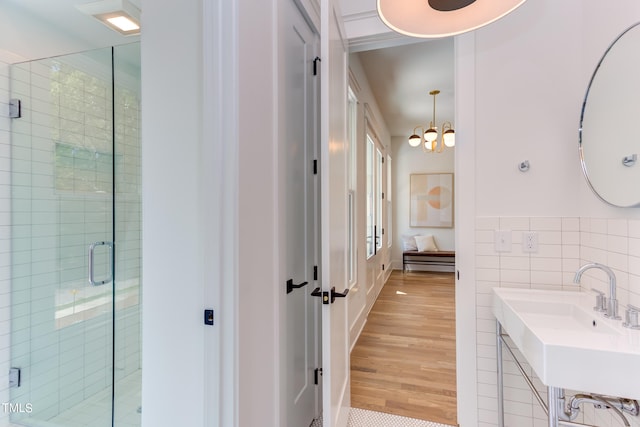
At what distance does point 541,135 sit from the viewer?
169 cm

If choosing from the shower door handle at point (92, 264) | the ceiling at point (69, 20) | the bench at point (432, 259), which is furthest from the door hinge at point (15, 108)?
the bench at point (432, 259)

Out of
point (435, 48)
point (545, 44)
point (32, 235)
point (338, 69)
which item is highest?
point (435, 48)

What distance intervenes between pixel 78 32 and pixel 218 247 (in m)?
2.21

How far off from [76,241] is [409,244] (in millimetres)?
5790

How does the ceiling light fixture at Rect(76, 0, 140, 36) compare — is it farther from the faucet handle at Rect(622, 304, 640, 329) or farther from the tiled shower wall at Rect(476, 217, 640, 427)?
the faucet handle at Rect(622, 304, 640, 329)

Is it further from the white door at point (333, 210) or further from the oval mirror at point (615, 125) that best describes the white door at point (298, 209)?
the oval mirror at point (615, 125)

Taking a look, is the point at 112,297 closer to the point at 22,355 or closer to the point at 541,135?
the point at 22,355

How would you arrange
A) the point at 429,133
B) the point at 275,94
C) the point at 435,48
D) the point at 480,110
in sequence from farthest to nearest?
the point at 429,133, the point at 435,48, the point at 480,110, the point at 275,94

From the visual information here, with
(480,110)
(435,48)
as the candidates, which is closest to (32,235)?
(480,110)

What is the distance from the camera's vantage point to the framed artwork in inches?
257

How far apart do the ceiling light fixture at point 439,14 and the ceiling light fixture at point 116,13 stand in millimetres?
1620

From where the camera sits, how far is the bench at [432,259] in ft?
20.3

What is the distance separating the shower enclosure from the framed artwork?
5.74 metres

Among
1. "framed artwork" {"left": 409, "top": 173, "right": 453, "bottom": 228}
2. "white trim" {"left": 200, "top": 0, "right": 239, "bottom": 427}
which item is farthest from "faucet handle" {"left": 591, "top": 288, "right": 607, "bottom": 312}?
"framed artwork" {"left": 409, "top": 173, "right": 453, "bottom": 228}
